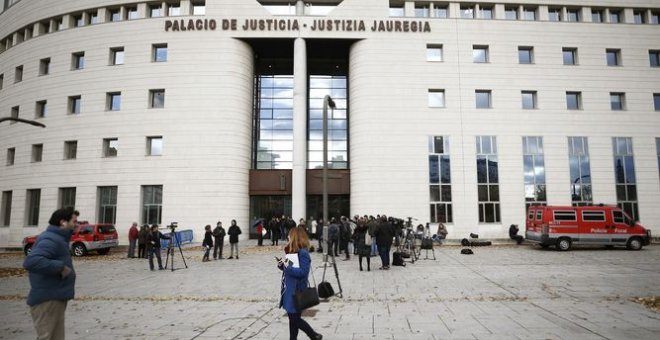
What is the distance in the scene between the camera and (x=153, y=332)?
6.48 metres

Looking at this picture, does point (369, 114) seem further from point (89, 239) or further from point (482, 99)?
point (89, 239)

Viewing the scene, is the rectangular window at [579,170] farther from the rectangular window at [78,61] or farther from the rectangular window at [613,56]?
the rectangular window at [78,61]

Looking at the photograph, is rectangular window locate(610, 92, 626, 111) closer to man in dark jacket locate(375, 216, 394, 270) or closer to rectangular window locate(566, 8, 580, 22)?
rectangular window locate(566, 8, 580, 22)

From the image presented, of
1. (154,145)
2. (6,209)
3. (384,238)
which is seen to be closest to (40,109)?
(6,209)

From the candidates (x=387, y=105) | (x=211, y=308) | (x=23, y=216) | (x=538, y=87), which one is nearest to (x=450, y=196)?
(x=387, y=105)

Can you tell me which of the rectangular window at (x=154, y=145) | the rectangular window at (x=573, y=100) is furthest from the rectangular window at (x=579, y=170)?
the rectangular window at (x=154, y=145)

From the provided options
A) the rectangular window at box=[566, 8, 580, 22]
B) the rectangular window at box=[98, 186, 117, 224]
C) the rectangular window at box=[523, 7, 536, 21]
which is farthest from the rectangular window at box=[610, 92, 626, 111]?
the rectangular window at box=[98, 186, 117, 224]

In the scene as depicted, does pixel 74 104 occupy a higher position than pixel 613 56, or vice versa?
pixel 613 56

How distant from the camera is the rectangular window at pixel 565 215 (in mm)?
20156

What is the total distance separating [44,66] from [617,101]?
4578 cm

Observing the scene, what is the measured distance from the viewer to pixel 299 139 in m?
27.4

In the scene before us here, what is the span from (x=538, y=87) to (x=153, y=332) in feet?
97.4

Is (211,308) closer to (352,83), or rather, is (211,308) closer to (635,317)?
(635,317)

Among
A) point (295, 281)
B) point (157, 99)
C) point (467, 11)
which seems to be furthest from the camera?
point (467, 11)
